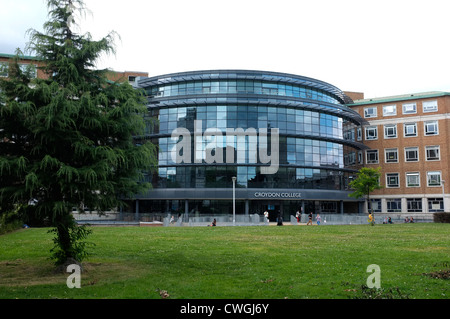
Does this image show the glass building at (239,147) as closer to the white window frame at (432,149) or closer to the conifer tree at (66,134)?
the white window frame at (432,149)

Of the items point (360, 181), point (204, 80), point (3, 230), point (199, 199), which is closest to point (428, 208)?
point (360, 181)

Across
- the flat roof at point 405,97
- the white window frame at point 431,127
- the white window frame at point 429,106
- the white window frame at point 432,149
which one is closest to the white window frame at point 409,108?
the flat roof at point 405,97

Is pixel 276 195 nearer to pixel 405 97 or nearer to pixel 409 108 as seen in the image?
pixel 409 108

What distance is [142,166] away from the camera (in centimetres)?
1338

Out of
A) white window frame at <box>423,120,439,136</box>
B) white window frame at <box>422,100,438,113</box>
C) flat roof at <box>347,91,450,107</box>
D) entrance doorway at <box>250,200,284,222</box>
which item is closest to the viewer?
entrance doorway at <box>250,200,284,222</box>

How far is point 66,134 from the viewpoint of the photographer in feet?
38.0

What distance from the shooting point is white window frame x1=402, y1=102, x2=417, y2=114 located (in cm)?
6456

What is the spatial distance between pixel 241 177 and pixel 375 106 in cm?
2766

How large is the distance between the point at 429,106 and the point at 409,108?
2.79m

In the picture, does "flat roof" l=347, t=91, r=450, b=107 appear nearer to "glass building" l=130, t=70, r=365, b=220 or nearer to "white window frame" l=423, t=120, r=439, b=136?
"white window frame" l=423, t=120, r=439, b=136

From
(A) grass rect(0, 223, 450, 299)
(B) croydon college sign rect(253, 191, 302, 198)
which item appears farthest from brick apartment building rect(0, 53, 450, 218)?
(A) grass rect(0, 223, 450, 299)

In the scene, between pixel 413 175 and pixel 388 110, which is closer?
pixel 413 175

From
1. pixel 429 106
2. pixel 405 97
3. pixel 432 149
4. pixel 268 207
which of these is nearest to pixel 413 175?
pixel 432 149

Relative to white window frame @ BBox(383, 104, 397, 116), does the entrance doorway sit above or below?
below
